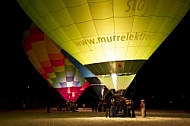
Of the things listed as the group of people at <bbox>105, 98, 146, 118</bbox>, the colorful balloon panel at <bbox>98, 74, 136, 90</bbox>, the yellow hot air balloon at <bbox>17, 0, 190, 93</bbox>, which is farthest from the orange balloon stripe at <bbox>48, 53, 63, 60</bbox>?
the colorful balloon panel at <bbox>98, 74, 136, 90</bbox>

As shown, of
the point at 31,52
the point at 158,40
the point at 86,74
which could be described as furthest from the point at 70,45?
the point at 31,52

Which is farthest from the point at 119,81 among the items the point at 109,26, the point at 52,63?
the point at 52,63

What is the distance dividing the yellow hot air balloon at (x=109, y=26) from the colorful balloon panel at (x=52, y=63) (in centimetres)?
755

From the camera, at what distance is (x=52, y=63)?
22.9 metres

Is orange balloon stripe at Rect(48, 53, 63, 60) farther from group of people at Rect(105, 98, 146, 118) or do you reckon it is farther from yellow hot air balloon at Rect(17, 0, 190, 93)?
yellow hot air balloon at Rect(17, 0, 190, 93)

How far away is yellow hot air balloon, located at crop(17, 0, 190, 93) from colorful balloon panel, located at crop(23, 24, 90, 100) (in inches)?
297

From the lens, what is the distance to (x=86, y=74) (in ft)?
71.5

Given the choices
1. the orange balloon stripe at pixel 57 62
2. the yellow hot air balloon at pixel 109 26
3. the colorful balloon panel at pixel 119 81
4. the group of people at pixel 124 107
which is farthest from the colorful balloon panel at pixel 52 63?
the colorful balloon panel at pixel 119 81

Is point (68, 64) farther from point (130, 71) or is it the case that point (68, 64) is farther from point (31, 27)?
point (130, 71)

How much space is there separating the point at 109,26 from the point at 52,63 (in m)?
10.1

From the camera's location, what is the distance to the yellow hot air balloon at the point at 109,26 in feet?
42.1

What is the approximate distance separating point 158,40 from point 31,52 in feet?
34.0

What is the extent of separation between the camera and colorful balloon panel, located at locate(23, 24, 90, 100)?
22.4 m

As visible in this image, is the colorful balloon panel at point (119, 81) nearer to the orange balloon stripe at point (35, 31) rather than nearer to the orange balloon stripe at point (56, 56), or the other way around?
the orange balloon stripe at point (56, 56)
